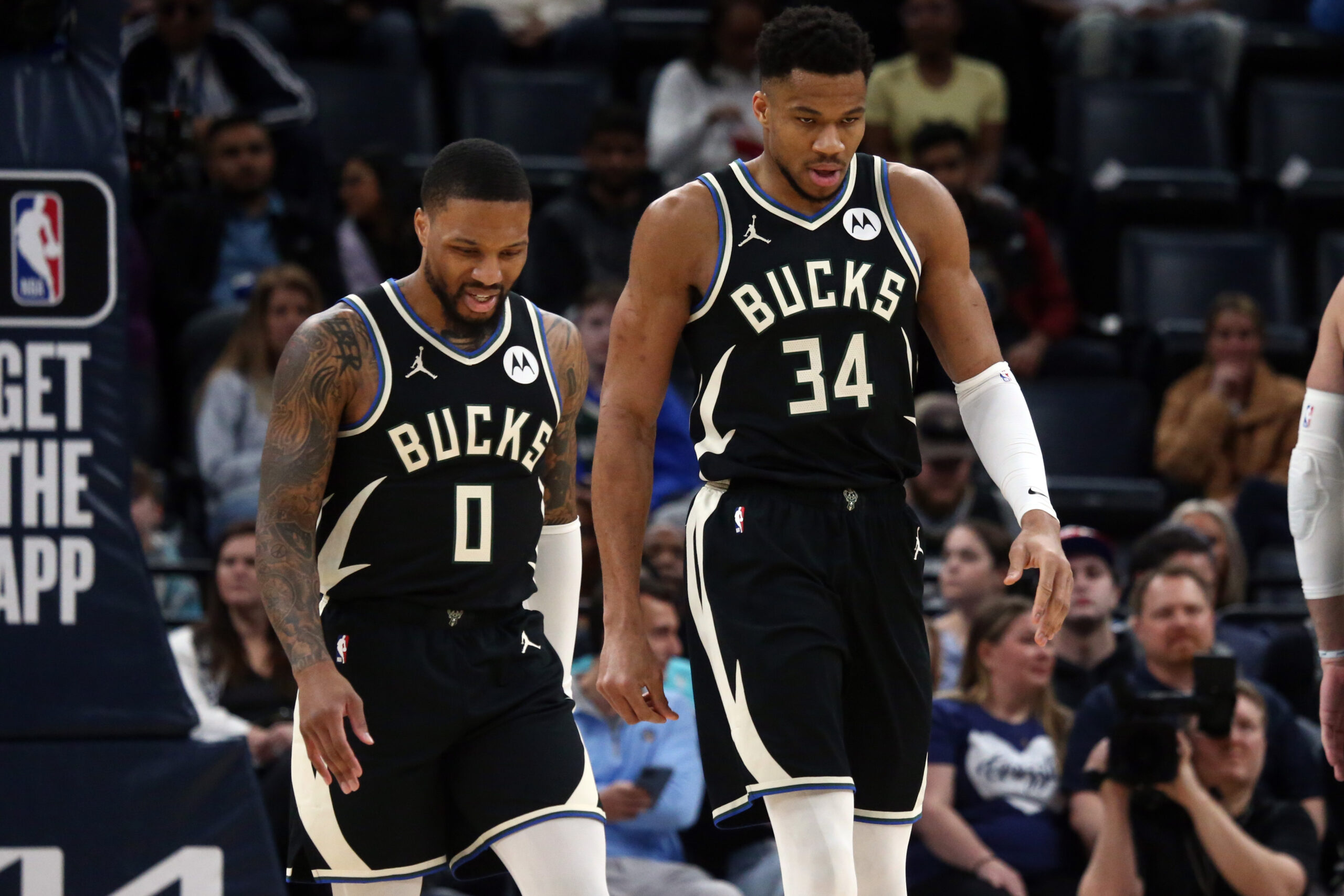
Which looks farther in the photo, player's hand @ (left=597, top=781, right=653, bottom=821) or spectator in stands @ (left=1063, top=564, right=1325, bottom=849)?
spectator in stands @ (left=1063, top=564, right=1325, bottom=849)

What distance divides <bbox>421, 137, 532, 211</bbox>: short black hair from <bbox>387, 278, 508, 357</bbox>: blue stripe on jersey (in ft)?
0.64

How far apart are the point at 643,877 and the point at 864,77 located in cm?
288

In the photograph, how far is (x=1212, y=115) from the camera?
10773 millimetres

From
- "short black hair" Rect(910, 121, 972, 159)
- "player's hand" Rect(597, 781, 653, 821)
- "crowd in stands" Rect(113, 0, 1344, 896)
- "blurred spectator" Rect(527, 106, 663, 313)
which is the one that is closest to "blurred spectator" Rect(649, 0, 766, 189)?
"crowd in stands" Rect(113, 0, 1344, 896)

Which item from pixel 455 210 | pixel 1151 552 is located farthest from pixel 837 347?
pixel 1151 552

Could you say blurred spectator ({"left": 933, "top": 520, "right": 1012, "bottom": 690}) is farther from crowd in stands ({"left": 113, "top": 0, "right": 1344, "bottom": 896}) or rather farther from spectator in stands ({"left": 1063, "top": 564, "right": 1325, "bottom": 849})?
spectator in stands ({"left": 1063, "top": 564, "right": 1325, "bottom": 849})

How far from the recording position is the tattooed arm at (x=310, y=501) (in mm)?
3686

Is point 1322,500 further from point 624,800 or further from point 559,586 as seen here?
point 624,800

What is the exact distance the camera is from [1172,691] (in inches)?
234

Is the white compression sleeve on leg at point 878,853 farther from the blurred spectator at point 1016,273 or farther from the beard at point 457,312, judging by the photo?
the blurred spectator at point 1016,273

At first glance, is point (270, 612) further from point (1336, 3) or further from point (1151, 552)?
point (1151, 552)

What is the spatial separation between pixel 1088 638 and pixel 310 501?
362 cm

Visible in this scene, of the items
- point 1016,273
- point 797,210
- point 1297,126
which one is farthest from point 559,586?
point 1297,126

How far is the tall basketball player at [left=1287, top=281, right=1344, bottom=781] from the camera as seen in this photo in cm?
396
